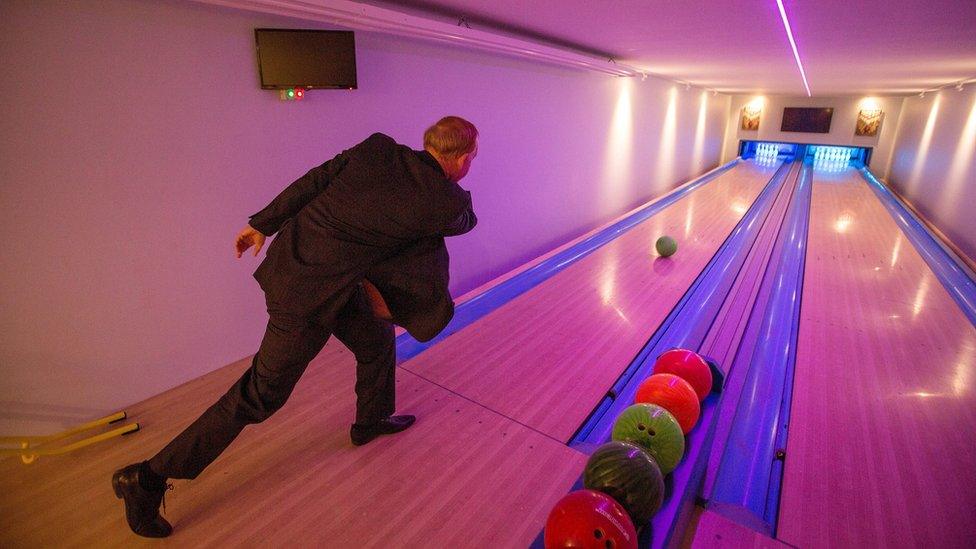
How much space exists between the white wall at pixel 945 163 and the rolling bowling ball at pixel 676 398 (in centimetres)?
421

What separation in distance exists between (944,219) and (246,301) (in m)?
A: 6.90

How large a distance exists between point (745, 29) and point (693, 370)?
237 cm

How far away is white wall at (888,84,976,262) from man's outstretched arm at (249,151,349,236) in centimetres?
539

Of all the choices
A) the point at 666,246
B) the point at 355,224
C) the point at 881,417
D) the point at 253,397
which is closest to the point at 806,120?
the point at 666,246

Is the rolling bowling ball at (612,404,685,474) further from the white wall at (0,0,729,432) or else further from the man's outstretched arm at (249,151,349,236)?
the white wall at (0,0,729,432)

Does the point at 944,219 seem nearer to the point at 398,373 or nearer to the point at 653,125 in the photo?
the point at 653,125

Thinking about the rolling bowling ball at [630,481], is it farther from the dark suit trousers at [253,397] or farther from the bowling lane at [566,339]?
the dark suit trousers at [253,397]

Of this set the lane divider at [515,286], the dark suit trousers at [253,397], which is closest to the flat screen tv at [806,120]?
the lane divider at [515,286]

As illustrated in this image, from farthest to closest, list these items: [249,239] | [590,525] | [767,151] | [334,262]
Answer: [767,151] → [249,239] → [334,262] → [590,525]

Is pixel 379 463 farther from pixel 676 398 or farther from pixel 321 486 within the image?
pixel 676 398

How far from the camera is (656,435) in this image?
1.51 metres

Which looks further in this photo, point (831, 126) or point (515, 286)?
point (831, 126)

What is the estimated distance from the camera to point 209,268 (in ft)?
6.72

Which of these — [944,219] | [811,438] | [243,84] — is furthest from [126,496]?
[944,219]
